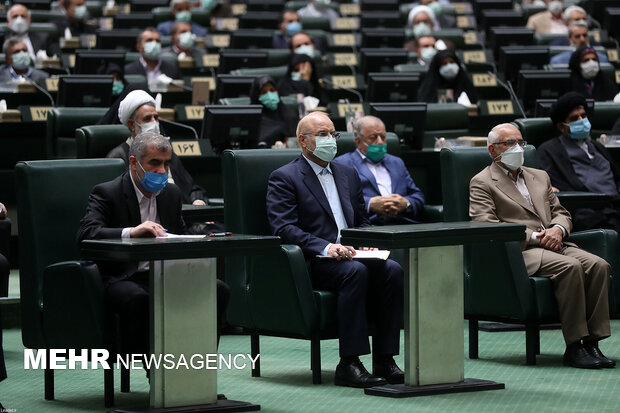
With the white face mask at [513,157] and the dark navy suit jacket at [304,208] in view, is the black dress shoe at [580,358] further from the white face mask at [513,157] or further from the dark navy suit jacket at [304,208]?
the dark navy suit jacket at [304,208]

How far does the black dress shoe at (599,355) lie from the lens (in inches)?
226

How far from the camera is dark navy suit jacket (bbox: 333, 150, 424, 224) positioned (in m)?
7.05

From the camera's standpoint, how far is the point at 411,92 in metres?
9.98

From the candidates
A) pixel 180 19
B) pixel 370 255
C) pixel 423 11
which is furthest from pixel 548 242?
pixel 180 19

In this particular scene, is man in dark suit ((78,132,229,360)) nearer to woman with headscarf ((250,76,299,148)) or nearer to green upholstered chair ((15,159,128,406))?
green upholstered chair ((15,159,128,406))

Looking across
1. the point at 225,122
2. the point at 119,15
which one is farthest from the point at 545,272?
the point at 119,15

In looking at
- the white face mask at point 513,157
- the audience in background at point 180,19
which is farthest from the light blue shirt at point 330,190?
the audience in background at point 180,19

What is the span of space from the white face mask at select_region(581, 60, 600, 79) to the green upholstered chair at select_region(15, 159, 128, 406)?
19.6ft

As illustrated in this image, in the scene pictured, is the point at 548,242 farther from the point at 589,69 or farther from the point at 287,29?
the point at 287,29

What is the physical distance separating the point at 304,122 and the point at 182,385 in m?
1.71

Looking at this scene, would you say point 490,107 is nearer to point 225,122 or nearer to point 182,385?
point 225,122

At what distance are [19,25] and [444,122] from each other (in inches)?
227

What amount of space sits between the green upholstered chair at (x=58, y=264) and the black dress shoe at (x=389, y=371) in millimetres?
1041

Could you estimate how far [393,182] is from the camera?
7.15 meters
